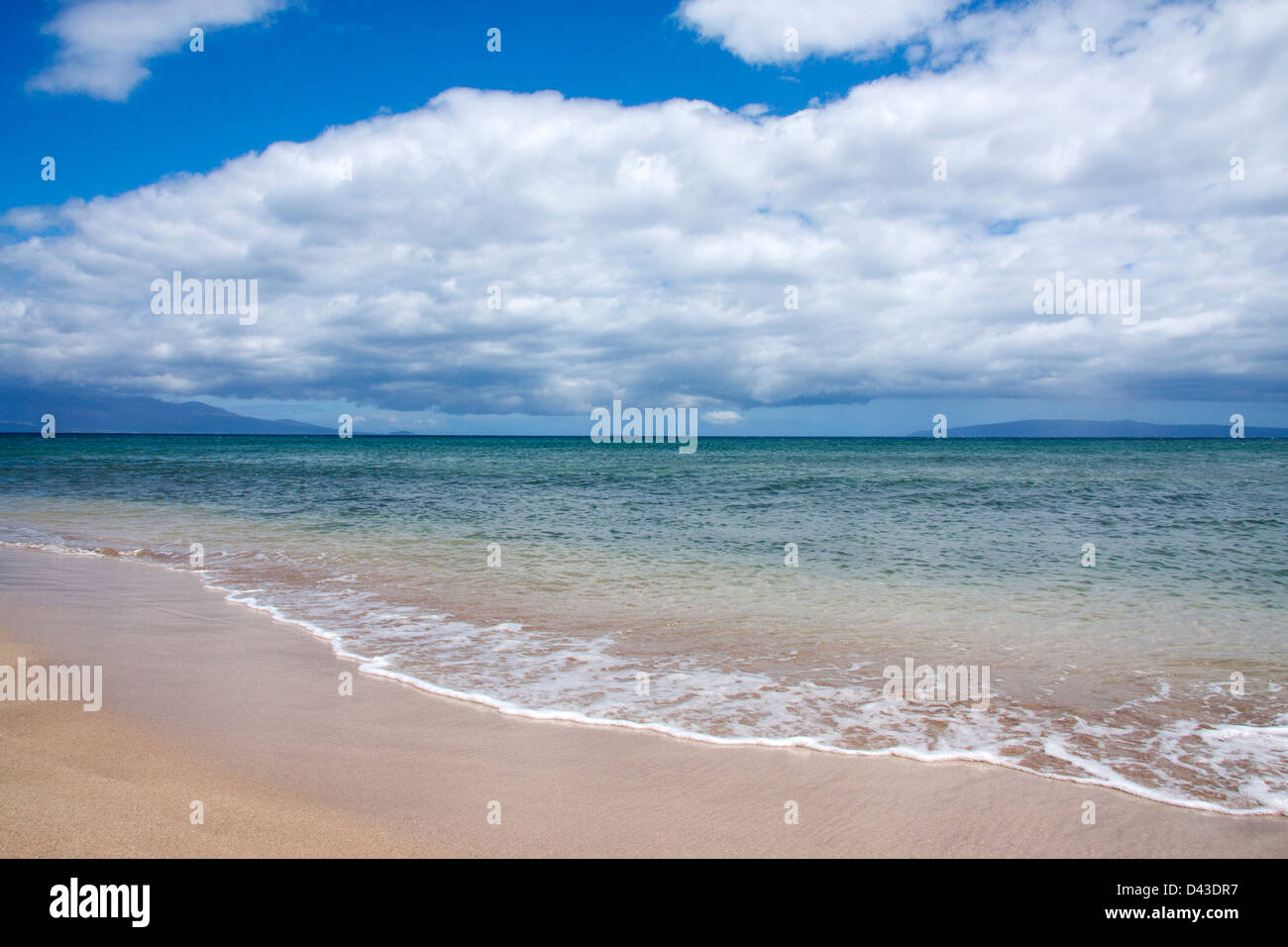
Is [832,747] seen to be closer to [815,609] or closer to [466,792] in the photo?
[466,792]

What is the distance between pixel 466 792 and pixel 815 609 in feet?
21.5

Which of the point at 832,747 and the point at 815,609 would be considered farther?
the point at 815,609

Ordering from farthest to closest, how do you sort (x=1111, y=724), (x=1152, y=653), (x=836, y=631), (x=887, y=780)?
(x=836, y=631), (x=1152, y=653), (x=1111, y=724), (x=887, y=780)

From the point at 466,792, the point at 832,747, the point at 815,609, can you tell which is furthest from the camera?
the point at 815,609

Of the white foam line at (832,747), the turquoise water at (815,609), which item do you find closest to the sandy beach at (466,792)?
the white foam line at (832,747)

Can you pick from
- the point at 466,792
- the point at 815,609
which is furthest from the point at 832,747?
the point at 815,609

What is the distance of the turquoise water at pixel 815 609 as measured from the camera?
5859 mm

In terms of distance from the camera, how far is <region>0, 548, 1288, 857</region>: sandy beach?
3.90 metres

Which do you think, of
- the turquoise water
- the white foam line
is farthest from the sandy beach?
the turquoise water

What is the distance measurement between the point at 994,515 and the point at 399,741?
20.6 m

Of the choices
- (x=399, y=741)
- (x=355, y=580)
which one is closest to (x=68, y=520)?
(x=355, y=580)

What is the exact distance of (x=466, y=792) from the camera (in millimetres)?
4480

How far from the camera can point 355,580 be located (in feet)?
39.1
